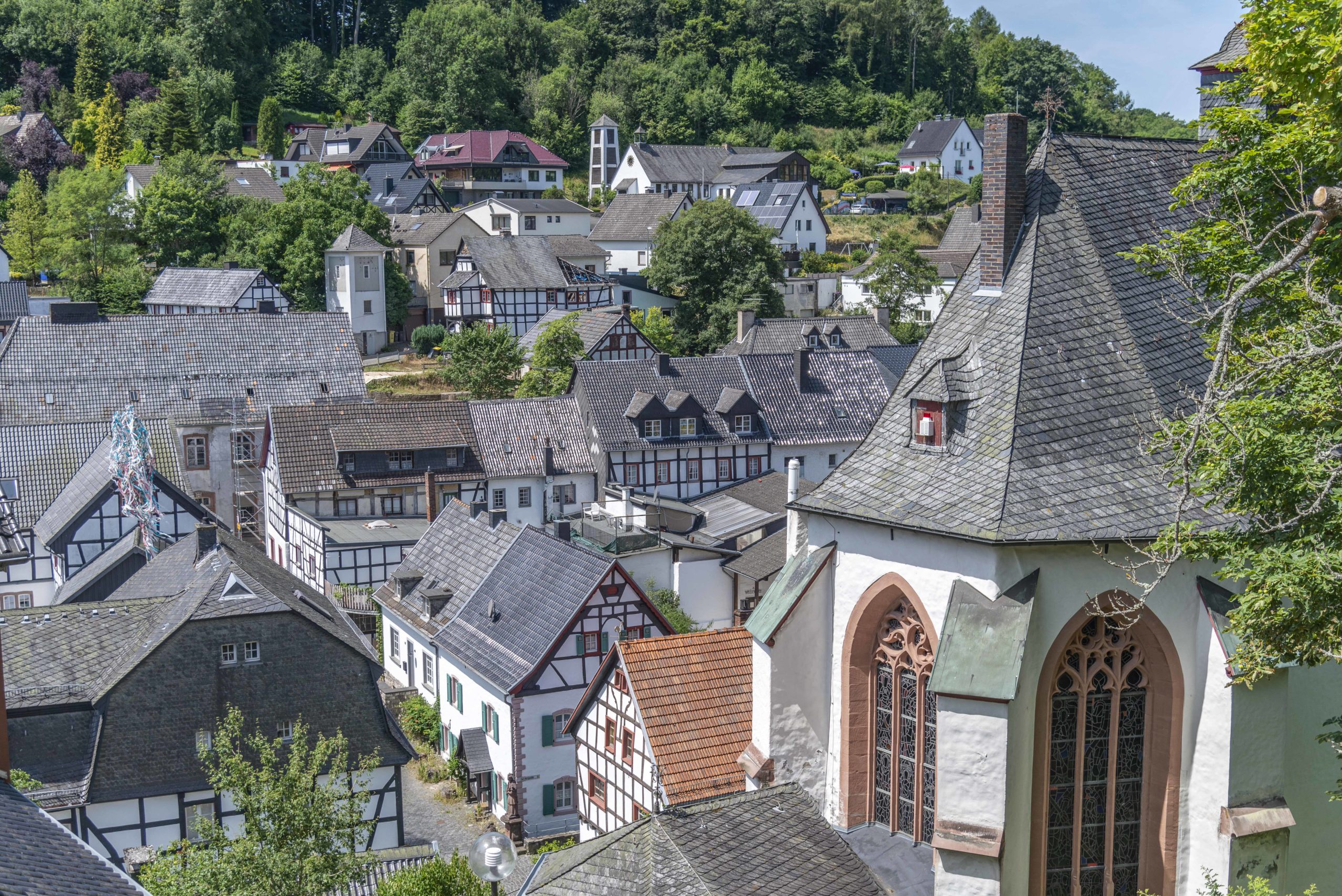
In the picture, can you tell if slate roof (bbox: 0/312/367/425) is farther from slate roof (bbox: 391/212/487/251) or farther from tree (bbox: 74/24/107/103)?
tree (bbox: 74/24/107/103)

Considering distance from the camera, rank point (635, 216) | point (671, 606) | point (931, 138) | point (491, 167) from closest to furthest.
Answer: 1. point (671, 606)
2. point (635, 216)
3. point (491, 167)
4. point (931, 138)

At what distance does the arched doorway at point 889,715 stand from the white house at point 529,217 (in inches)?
2903

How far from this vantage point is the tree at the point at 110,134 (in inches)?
3999

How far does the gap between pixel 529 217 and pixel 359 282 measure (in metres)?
20.3

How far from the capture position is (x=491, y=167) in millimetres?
107312

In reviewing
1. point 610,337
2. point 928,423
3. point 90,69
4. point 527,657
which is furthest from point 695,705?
point 90,69

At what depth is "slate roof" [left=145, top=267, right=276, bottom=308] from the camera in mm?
67812

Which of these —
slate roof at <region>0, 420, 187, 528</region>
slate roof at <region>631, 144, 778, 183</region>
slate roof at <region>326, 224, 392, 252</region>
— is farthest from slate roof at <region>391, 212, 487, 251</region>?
slate roof at <region>0, 420, 187, 528</region>

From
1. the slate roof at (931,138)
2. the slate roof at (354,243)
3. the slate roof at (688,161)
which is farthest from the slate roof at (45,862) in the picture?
the slate roof at (931,138)

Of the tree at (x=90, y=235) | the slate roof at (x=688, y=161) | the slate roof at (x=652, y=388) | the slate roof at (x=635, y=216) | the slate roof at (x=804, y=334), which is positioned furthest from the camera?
the slate roof at (x=688, y=161)

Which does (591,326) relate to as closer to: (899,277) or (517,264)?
(517,264)

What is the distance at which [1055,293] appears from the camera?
17.4 meters

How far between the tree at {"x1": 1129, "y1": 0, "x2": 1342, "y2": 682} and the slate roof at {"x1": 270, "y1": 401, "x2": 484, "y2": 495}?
34.1 m

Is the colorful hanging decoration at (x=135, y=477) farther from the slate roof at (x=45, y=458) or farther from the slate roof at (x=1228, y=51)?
the slate roof at (x=1228, y=51)
